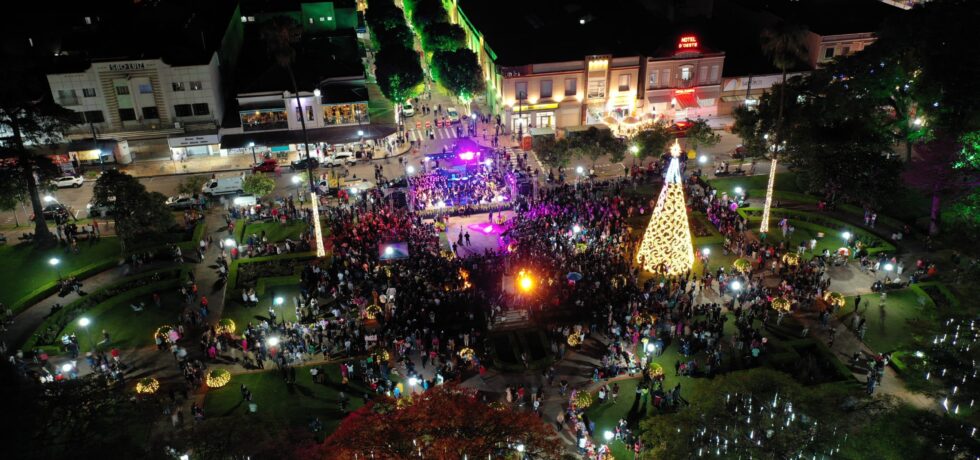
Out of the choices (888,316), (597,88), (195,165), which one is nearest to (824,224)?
(888,316)

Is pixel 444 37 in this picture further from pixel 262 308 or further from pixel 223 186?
Result: pixel 262 308

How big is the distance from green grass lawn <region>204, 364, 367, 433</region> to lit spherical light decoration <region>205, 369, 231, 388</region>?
0.79 m

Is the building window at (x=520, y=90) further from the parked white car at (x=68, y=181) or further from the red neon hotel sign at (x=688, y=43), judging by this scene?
the parked white car at (x=68, y=181)

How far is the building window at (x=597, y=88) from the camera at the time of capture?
73875 millimetres

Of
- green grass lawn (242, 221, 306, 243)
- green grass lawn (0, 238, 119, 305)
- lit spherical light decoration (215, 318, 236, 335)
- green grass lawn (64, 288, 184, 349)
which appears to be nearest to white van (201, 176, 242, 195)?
green grass lawn (242, 221, 306, 243)

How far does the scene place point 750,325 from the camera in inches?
1652

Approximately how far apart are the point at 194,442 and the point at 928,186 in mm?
48507

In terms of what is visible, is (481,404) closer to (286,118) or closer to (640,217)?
(640,217)

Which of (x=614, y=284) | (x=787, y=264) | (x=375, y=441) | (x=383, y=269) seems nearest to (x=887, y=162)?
(x=787, y=264)

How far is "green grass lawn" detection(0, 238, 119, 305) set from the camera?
162 feet

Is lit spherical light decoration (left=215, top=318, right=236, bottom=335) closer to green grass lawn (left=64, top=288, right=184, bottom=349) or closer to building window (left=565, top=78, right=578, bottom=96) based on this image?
green grass lawn (left=64, top=288, right=184, bottom=349)

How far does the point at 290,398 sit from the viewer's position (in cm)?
3806

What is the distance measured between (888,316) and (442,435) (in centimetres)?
3043

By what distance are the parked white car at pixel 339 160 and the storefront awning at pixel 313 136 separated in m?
1.36
